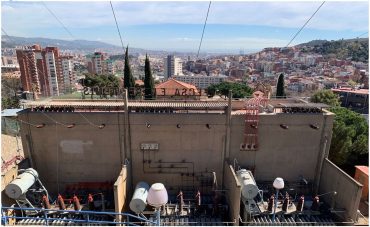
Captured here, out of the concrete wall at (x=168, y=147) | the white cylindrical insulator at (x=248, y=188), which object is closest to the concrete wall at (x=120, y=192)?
the concrete wall at (x=168, y=147)

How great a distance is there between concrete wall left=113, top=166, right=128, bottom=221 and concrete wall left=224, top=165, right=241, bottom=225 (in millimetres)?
5325

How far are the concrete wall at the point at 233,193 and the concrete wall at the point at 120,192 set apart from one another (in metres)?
5.33

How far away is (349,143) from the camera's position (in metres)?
20.0

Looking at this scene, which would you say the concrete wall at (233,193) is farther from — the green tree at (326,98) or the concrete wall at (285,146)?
the green tree at (326,98)

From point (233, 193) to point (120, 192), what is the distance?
5.35 metres

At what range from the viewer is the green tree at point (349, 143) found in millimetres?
20219

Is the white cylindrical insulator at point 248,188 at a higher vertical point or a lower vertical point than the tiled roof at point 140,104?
lower

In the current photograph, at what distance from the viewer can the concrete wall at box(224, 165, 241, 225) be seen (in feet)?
41.0

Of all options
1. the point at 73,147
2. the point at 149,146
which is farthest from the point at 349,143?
the point at 73,147

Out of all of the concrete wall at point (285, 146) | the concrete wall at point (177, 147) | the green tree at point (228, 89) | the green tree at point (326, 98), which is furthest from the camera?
the green tree at point (228, 89)

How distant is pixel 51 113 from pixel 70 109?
0.98 meters

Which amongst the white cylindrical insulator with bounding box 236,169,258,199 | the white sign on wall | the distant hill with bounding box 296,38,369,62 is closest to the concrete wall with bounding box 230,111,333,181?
the white cylindrical insulator with bounding box 236,169,258,199

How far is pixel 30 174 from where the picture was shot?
13.8 m

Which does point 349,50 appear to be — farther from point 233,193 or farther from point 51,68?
point 233,193
